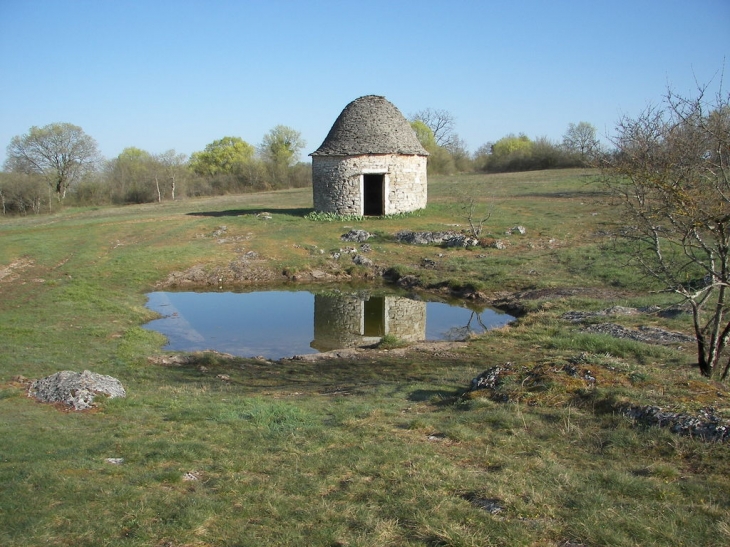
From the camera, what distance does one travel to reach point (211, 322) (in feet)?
59.6

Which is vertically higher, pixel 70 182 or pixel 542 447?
pixel 70 182

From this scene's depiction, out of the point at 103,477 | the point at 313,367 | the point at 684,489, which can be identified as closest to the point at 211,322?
the point at 313,367

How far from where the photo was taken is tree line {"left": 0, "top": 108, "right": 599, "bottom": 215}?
4922 cm

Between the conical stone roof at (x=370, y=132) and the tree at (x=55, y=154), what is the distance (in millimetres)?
33101

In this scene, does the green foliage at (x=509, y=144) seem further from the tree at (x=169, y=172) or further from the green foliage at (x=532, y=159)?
the tree at (x=169, y=172)

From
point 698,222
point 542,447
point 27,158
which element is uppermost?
point 27,158

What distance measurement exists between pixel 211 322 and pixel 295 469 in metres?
12.7

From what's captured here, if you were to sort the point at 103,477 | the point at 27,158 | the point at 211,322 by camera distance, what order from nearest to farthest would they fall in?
the point at 103,477, the point at 211,322, the point at 27,158

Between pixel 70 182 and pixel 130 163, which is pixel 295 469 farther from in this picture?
pixel 130 163

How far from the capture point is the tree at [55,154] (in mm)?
53656

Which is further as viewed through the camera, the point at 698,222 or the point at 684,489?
the point at 698,222

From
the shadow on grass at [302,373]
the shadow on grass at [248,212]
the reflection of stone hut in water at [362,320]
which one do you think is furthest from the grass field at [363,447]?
the shadow on grass at [248,212]

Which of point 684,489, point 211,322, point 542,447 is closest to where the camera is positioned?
point 684,489

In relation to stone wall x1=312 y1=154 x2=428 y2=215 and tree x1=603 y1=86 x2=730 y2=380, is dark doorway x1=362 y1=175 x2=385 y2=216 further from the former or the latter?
tree x1=603 y1=86 x2=730 y2=380
